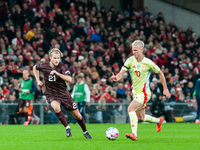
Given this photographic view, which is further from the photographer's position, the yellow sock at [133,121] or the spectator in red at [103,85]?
the spectator in red at [103,85]

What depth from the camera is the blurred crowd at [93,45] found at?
1853 centimetres

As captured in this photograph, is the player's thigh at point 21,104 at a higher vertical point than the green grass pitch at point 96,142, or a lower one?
higher

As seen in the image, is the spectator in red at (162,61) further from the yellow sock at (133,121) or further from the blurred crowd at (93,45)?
the yellow sock at (133,121)

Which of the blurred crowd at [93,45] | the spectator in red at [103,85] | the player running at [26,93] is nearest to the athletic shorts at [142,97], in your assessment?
the player running at [26,93]

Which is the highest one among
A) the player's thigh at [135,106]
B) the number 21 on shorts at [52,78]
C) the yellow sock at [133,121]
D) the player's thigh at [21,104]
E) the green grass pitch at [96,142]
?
the number 21 on shorts at [52,78]

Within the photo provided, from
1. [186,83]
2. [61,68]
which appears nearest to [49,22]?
[186,83]

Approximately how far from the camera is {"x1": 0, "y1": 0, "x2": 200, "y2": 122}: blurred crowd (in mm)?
18531

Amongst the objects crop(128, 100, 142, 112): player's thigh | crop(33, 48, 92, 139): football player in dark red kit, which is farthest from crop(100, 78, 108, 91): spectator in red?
crop(128, 100, 142, 112): player's thigh

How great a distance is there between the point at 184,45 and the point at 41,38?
9559 mm

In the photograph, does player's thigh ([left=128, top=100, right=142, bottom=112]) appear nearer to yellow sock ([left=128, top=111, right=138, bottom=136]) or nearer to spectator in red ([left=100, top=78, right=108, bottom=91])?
yellow sock ([left=128, top=111, right=138, bottom=136])

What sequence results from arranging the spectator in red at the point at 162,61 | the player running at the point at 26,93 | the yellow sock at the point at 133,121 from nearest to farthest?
the yellow sock at the point at 133,121
the player running at the point at 26,93
the spectator in red at the point at 162,61

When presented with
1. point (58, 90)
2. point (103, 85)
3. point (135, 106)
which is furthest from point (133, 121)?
point (103, 85)

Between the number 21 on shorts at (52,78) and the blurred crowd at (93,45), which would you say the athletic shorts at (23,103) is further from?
the number 21 on shorts at (52,78)

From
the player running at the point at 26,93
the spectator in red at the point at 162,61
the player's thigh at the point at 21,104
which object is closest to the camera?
the player running at the point at 26,93
